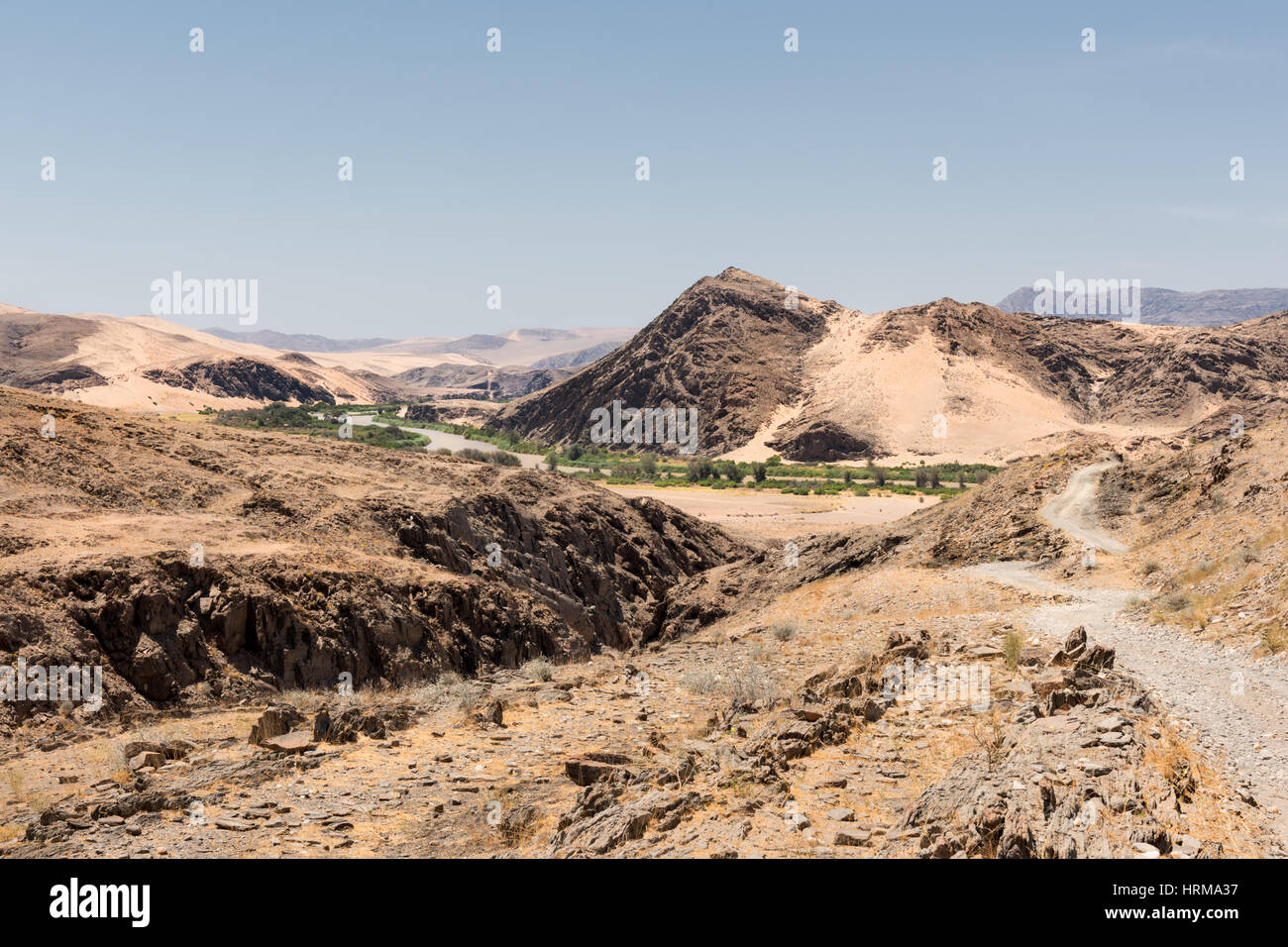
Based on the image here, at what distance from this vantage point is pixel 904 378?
9644cm

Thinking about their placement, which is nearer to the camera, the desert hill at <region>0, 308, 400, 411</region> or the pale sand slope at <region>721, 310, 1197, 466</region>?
the pale sand slope at <region>721, 310, 1197, 466</region>

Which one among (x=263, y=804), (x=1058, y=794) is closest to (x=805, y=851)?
(x=1058, y=794)

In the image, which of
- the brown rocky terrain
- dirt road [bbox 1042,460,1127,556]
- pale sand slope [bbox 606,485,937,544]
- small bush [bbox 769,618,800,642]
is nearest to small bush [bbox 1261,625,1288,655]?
the brown rocky terrain

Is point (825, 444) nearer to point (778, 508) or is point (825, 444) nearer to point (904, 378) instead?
point (904, 378)

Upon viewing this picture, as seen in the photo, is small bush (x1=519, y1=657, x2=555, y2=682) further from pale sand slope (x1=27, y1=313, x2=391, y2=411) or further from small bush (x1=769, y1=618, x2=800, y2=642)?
pale sand slope (x1=27, y1=313, x2=391, y2=411)

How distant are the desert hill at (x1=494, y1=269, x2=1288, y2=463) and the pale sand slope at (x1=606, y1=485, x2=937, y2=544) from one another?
2326cm

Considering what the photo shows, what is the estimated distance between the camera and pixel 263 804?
836 cm

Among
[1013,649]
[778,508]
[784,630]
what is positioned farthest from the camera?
[778,508]

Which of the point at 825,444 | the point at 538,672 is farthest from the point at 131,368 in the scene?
the point at 538,672

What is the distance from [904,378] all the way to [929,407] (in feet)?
20.1

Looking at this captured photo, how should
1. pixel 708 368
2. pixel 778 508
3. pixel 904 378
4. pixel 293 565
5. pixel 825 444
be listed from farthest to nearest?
pixel 708 368
pixel 904 378
pixel 825 444
pixel 778 508
pixel 293 565

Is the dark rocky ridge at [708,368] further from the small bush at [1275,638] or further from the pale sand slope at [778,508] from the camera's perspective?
the small bush at [1275,638]

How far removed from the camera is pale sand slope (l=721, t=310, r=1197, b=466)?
277 feet
